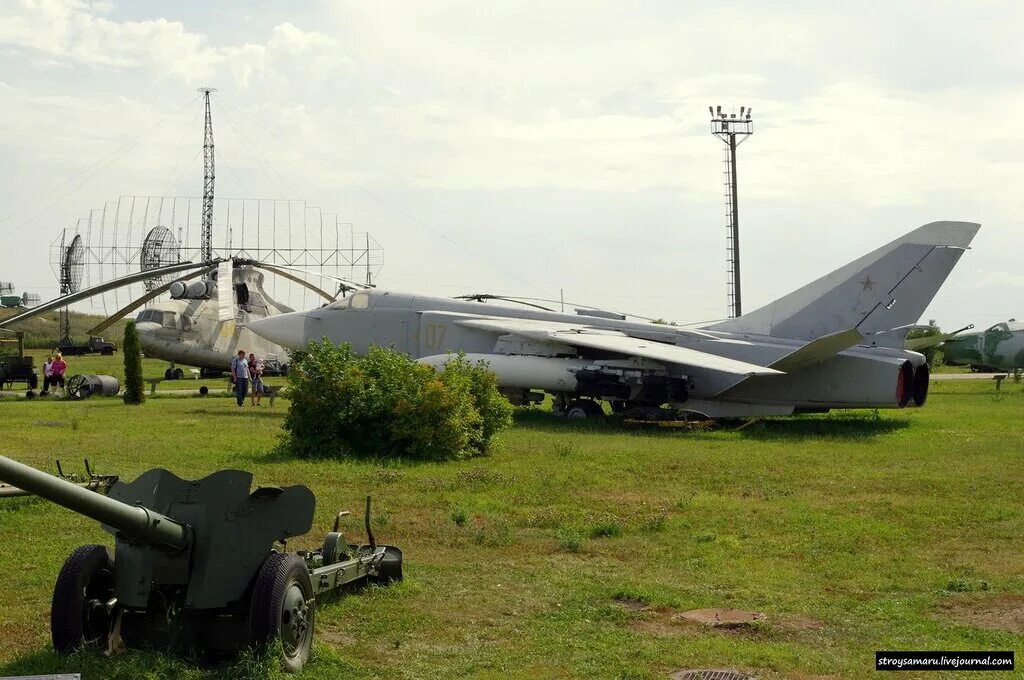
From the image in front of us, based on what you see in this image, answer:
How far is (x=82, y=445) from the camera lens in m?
17.4

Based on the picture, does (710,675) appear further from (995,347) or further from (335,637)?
(995,347)

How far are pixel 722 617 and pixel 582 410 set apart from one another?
15.5 m

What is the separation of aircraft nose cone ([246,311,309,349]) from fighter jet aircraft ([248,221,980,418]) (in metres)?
2.92

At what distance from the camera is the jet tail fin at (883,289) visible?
21.3 meters

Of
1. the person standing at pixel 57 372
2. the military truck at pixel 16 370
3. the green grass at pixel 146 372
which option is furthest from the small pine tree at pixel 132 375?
the military truck at pixel 16 370

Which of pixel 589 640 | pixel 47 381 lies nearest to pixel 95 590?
pixel 589 640

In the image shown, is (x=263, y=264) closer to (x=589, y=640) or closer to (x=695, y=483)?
(x=695, y=483)

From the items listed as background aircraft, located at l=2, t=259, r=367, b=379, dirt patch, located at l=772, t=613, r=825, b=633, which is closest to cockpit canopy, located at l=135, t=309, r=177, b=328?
background aircraft, located at l=2, t=259, r=367, b=379

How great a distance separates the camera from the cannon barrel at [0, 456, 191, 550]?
5.36 metres

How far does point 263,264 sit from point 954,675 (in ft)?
106

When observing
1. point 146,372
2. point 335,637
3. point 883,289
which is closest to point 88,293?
point 146,372

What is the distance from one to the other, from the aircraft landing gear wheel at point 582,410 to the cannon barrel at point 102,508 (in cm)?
1695

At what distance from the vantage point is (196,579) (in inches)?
261

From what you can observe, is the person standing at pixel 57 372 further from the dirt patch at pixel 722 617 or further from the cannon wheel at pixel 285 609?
the dirt patch at pixel 722 617
